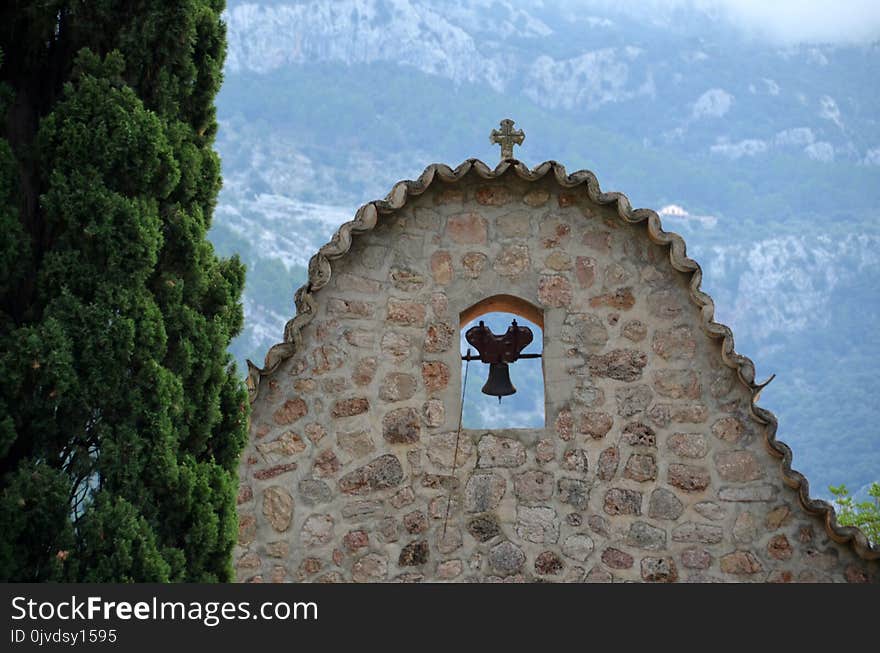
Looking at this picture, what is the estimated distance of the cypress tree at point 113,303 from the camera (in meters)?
5.52

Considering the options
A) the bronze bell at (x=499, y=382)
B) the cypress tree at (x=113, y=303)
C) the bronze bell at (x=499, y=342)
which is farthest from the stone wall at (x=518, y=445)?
the cypress tree at (x=113, y=303)

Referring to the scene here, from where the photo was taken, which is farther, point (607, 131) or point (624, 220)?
point (607, 131)

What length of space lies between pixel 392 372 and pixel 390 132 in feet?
215

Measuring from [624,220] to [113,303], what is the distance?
357cm

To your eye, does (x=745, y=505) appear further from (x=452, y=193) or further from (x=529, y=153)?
(x=529, y=153)

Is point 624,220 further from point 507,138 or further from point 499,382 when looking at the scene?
point 499,382

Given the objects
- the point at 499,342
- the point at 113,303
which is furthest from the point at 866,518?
the point at 113,303

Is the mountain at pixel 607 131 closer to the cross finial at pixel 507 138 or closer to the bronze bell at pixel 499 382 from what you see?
the bronze bell at pixel 499 382

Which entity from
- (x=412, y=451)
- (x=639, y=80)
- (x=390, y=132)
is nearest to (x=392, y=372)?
(x=412, y=451)

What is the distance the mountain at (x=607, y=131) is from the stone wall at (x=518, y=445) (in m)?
40.9

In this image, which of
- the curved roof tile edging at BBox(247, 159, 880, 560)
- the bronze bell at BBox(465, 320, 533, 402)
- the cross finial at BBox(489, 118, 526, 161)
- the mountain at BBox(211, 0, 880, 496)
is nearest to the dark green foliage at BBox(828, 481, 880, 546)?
the curved roof tile edging at BBox(247, 159, 880, 560)

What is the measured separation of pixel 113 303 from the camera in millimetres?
5703

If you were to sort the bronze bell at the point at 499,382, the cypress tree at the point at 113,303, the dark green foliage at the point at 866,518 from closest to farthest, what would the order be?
the cypress tree at the point at 113,303, the bronze bell at the point at 499,382, the dark green foliage at the point at 866,518

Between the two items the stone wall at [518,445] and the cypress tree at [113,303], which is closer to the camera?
the cypress tree at [113,303]
